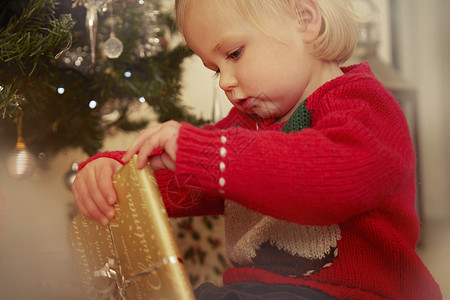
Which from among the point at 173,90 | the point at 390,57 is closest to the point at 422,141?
the point at 390,57

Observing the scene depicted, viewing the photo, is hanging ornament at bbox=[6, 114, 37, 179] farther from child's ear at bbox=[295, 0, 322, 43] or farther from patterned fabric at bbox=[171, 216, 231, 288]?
child's ear at bbox=[295, 0, 322, 43]

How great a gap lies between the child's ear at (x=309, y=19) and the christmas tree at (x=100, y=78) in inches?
14.6

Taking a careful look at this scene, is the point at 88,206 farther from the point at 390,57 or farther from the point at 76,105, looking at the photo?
the point at 390,57

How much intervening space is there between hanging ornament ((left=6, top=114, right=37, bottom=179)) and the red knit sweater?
1.19 feet

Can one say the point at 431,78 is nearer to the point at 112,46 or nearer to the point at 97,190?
the point at 112,46

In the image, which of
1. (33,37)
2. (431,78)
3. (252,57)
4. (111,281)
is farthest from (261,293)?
(431,78)

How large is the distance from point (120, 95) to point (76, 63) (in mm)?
161

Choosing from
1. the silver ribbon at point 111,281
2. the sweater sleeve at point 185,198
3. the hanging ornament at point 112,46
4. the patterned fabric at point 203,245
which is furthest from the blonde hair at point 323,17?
the patterned fabric at point 203,245

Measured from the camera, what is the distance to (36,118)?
915 millimetres

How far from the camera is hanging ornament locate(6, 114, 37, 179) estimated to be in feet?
2.56

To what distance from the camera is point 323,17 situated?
1.78 feet

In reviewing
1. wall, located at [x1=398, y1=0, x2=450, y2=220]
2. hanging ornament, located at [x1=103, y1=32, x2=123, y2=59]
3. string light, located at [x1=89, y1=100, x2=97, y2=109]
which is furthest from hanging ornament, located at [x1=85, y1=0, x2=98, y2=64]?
wall, located at [x1=398, y1=0, x2=450, y2=220]

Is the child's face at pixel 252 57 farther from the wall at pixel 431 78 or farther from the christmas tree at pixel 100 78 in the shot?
the wall at pixel 431 78

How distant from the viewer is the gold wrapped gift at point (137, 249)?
1.17 ft
